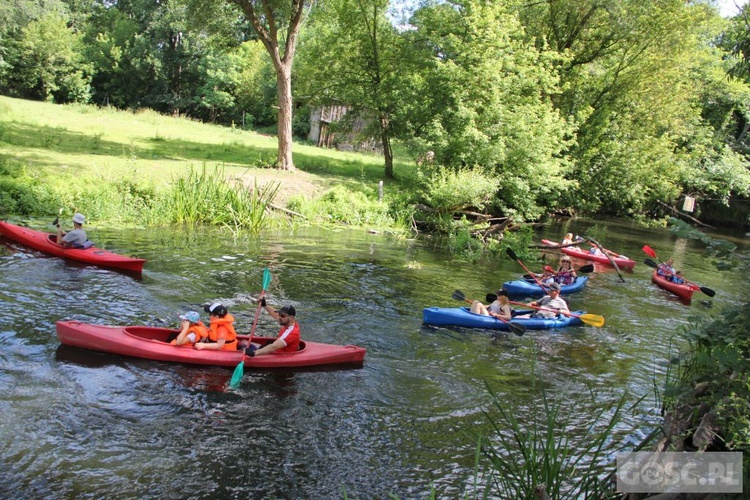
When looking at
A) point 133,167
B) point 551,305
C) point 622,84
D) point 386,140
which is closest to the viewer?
point 551,305

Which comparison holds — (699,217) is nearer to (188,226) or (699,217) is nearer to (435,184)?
(435,184)

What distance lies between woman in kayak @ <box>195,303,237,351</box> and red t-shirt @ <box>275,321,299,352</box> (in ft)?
2.07

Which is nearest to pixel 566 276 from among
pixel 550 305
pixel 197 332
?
pixel 550 305

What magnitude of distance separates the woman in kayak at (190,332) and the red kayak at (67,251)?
3.86 m

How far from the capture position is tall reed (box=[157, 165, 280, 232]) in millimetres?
15953

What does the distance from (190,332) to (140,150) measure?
1561cm

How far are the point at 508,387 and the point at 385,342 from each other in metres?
2.16

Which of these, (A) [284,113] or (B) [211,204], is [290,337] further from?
(A) [284,113]

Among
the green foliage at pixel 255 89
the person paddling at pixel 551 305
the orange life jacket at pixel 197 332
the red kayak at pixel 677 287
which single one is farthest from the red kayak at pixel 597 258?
the green foliage at pixel 255 89

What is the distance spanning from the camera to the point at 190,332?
7.88m

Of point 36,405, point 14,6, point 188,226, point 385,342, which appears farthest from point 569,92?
point 14,6

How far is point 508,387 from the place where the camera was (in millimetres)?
7895

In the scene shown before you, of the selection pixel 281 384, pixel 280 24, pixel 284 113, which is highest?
pixel 280 24

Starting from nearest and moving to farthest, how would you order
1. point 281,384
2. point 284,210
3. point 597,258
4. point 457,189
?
1. point 281,384
2. point 597,258
3. point 284,210
4. point 457,189
